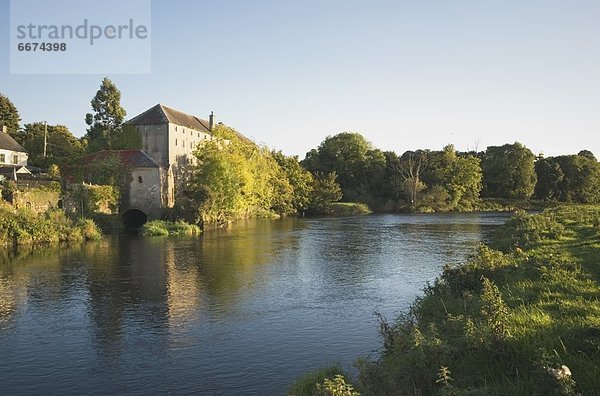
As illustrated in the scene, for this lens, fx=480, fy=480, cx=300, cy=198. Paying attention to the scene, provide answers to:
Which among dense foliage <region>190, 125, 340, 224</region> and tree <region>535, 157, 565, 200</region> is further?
tree <region>535, 157, 565, 200</region>

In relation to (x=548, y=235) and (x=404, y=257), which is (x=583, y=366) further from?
(x=404, y=257)

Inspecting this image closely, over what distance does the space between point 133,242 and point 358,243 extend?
17.2m

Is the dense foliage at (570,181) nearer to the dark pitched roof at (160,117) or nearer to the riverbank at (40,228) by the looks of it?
the dark pitched roof at (160,117)

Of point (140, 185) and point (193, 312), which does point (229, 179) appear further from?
point (193, 312)

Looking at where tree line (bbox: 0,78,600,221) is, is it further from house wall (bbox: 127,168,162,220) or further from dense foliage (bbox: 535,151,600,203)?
house wall (bbox: 127,168,162,220)

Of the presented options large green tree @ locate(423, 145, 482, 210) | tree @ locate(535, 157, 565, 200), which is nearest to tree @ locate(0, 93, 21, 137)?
large green tree @ locate(423, 145, 482, 210)

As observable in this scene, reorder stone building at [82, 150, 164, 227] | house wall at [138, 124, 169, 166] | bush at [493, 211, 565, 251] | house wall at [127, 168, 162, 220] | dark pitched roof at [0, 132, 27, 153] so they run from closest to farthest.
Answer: bush at [493, 211, 565, 251], stone building at [82, 150, 164, 227], house wall at [127, 168, 162, 220], house wall at [138, 124, 169, 166], dark pitched roof at [0, 132, 27, 153]

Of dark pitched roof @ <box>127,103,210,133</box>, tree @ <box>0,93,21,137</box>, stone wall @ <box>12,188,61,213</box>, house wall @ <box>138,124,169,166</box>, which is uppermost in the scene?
tree @ <box>0,93,21,137</box>

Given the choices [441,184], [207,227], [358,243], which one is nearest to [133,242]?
[207,227]

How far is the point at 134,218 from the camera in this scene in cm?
5162

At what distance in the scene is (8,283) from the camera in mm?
22031

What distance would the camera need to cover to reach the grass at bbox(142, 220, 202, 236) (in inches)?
1639

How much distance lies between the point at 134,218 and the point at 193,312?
3711 cm

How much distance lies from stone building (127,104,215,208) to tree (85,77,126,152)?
9.75 meters
